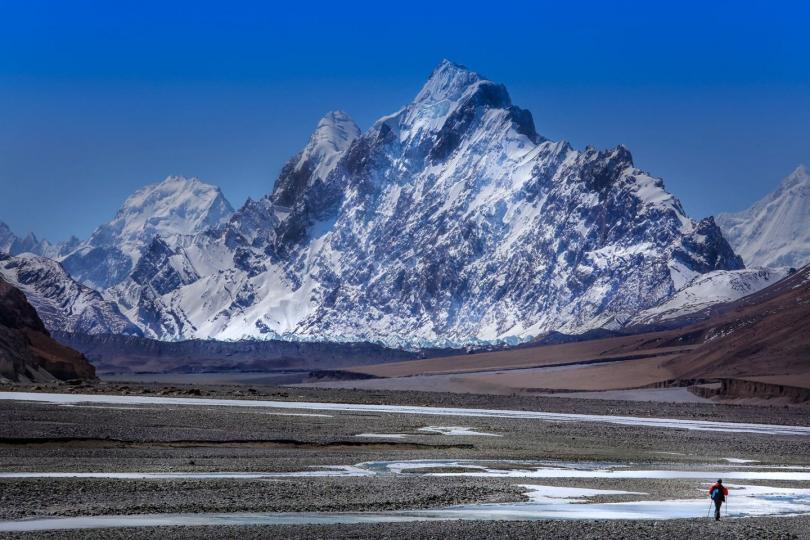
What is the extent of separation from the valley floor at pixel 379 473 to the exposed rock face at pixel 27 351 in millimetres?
37548

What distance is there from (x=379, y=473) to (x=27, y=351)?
10409 centimetres

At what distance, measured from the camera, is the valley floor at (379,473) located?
4469 centimetres

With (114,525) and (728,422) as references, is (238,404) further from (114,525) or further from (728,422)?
(114,525)

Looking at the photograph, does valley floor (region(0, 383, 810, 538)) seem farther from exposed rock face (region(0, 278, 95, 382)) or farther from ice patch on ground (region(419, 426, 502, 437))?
exposed rock face (region(0, 278, 95, 382))

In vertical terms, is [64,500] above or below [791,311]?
below

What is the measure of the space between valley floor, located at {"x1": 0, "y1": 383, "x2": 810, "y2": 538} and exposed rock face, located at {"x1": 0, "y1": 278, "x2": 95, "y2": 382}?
3755 cm

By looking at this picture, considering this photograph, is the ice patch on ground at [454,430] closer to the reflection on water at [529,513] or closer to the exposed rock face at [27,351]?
the reflection on water at [529,513]

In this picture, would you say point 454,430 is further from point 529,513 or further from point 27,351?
point 27,351

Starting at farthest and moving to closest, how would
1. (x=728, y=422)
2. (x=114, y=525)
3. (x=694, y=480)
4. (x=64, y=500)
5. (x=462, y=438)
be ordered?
(x=728, y=422) → (x=462, y=438) → (x=694, y=480) → (x=64, y=500) → (x=114, y=525)

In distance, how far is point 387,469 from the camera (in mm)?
62688

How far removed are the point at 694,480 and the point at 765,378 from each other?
3971 inches

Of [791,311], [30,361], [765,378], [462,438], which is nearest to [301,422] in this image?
[462,438]

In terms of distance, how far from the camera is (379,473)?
6050cm

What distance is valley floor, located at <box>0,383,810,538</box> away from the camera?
1759 inches
